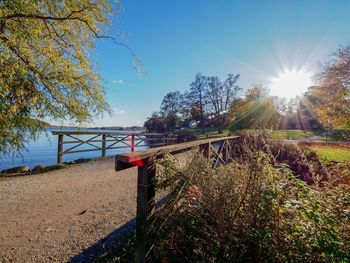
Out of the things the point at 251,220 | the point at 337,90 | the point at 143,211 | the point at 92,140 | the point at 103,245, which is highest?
the point at 337,90

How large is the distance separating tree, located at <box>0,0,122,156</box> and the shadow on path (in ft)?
8.43

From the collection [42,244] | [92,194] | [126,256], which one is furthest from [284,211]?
[92,194]

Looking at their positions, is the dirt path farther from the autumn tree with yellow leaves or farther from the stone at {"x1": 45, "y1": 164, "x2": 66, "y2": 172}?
the autumn tree with yellow leaves

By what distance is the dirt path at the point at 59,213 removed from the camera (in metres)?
2.47

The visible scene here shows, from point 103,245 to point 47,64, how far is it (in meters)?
3.46

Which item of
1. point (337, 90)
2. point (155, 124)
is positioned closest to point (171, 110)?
point (155, 124)

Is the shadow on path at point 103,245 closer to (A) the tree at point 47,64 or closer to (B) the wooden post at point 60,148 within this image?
(A) the tree at point 47,64

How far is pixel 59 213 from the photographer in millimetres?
3432

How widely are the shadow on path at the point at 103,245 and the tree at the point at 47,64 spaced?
2570 millimetres

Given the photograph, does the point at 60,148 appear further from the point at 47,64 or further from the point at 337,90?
the point at 337,90

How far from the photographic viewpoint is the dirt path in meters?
2.47

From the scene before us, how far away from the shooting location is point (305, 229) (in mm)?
1334

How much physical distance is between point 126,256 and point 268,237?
5.77 ft

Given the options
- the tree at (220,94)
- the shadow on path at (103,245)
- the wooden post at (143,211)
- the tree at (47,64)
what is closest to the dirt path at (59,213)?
the shadow on path at (103,245)
